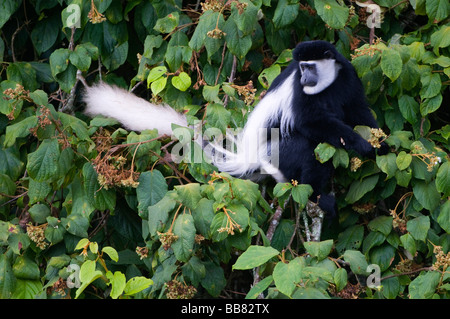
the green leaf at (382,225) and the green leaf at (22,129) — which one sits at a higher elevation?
the green leaf at (22,129)

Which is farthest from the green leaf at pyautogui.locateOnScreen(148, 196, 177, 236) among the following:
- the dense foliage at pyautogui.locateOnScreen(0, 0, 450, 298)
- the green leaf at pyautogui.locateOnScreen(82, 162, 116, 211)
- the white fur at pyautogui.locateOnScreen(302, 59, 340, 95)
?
the white fur at pyautogui.locateOnScreen(302, 59, 340, 95)

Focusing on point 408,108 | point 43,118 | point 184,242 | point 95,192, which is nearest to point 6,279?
point 95,192

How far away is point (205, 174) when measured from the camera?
2.33 meters

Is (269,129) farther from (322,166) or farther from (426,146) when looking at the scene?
(426,146)

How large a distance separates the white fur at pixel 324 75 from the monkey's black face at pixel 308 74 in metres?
0.03

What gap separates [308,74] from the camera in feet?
8.97

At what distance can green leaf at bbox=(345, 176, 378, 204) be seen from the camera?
2557 mm

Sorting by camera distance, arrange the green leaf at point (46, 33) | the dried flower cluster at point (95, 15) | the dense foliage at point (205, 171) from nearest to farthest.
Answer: the dense foliage at point (205, 171), the dried flower cluster at point (95, 15), the green leaf at point (46, 33)

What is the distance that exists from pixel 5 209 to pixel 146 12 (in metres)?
1.06

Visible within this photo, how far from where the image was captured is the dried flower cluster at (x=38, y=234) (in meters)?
2.27

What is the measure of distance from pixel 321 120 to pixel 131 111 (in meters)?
0.82

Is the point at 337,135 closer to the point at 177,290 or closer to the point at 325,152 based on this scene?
the point at 325,152

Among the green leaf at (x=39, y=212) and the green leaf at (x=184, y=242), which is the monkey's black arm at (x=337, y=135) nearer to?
the green leaf at (x=184, y=242)

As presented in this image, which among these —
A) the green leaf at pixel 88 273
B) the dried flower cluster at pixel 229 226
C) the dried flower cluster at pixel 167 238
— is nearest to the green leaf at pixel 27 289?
the green leaf at pixel 88 273
